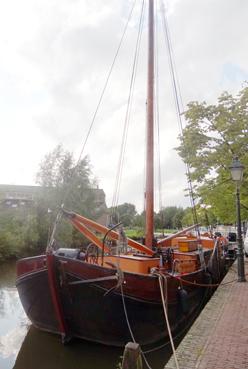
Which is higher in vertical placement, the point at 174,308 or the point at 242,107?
the point at 242,107

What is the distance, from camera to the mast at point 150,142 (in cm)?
1146

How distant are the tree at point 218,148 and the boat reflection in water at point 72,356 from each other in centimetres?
920

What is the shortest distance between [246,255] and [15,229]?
18.8 metres

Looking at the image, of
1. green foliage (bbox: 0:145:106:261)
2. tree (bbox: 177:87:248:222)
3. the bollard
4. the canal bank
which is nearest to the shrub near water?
green foliage (bbox: 0:145:106:261)

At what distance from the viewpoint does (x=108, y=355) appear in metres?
8.55

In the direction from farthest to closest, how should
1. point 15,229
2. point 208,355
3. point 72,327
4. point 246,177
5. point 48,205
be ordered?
point 48,205 < point 15,229 < point 246,177 < point 72,327 < point 208,355

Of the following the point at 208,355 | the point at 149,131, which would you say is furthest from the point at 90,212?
the point at 208,355

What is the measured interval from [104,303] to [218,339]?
10.6 feet

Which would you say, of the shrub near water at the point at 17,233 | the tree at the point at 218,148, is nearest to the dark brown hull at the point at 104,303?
the tree at the point at 218,148

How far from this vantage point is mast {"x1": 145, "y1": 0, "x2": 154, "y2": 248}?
37.6ft

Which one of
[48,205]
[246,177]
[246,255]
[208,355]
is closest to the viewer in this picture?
[208,355]

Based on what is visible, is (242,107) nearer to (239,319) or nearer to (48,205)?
(239,319)

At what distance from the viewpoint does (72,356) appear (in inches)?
336

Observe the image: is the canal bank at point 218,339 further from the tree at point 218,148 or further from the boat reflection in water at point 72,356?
the tree at point 218,148
